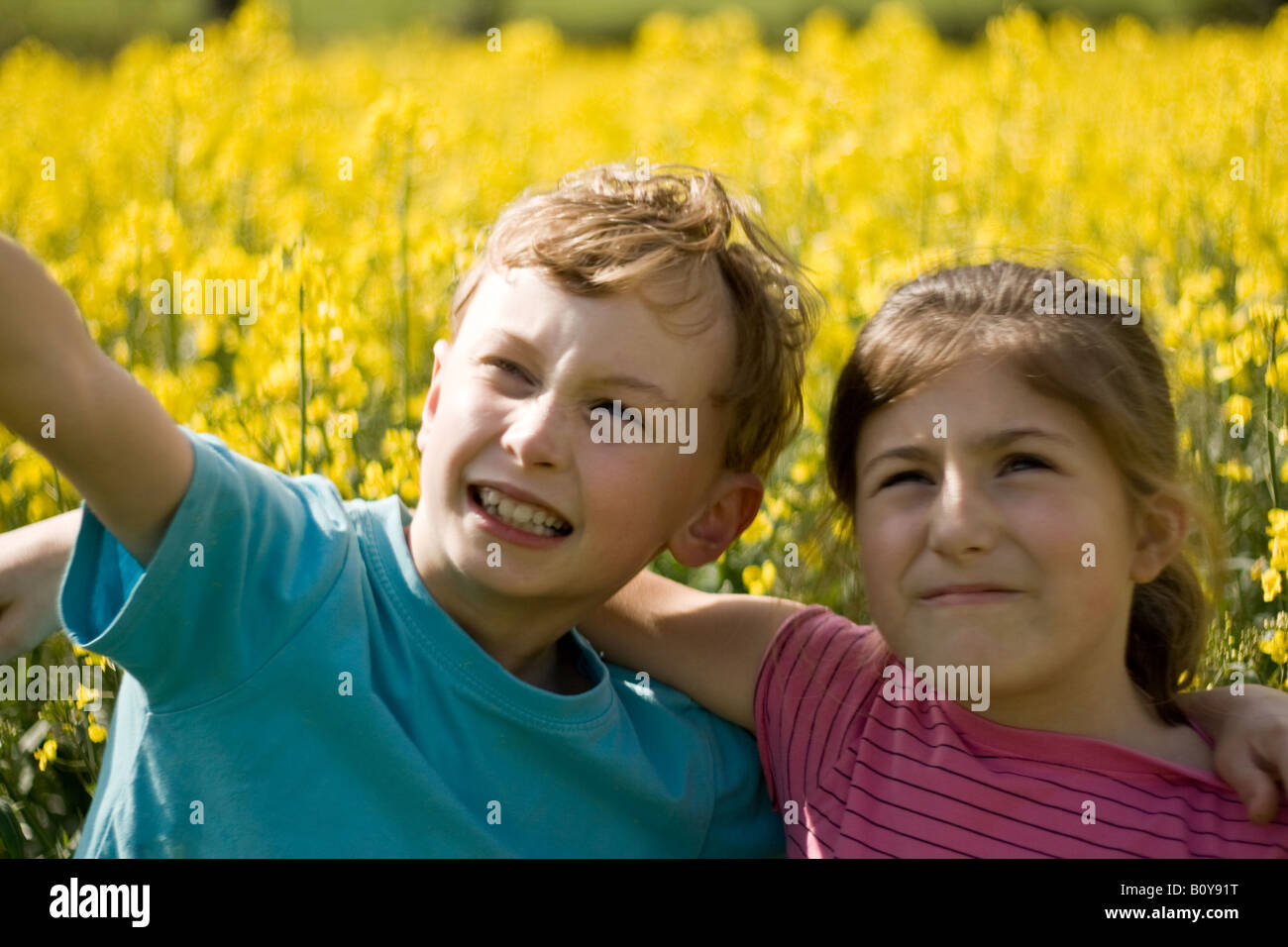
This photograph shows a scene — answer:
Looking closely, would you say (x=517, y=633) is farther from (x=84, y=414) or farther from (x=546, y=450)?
(x=84, y=414)

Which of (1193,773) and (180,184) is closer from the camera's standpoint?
(1193,773)

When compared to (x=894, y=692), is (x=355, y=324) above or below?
above

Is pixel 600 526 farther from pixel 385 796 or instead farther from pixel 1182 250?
pixel 1182 250

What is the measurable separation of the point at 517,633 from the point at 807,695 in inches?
17.2

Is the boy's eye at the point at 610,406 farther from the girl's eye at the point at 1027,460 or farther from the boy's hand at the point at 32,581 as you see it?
the boy's hand at the point at 32,581

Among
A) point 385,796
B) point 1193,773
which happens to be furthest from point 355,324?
point 1193,773

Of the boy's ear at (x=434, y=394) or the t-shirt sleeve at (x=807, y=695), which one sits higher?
the boy's ear at (x=434, y=394)

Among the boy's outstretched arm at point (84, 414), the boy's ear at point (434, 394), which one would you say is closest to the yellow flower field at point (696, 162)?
the boy's ear at point (434, 394)

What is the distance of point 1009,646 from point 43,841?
155 centimetres

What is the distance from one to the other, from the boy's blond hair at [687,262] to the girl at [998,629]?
0.13 meters

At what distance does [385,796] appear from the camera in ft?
5.84

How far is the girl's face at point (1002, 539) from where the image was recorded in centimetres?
181

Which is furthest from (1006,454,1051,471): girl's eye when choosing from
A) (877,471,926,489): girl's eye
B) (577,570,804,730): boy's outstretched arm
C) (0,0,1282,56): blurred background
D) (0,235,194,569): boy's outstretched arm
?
(0,0,1282,56): blurred background

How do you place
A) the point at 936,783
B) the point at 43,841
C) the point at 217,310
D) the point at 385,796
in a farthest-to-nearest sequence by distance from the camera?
the point at 217,310, the point at 43,841, the point at 936,783, the point at 385,796
